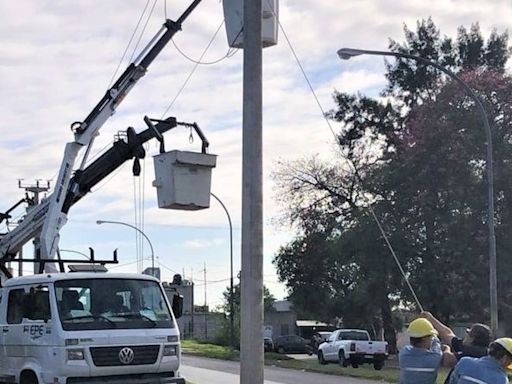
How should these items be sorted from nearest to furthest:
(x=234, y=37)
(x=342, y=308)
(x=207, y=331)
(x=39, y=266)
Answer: (x=234, y=37) → (x=39, y=266) → (x=342, y=308) → (x=207, y=331)

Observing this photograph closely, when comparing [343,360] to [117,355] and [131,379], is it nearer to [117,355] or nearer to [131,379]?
[131,379]

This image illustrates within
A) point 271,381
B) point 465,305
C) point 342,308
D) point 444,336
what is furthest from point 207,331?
point 444,336

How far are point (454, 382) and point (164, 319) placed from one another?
6.64 m

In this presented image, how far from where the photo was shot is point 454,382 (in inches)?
240

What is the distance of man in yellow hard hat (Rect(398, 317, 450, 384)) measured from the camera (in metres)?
6.60

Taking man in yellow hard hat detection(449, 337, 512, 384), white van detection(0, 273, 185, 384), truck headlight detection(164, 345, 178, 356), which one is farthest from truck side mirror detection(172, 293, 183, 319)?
man in yellow hard hat detection(449, 337, 512, 384)

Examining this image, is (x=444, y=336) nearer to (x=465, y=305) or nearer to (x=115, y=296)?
(x=115, y=296)

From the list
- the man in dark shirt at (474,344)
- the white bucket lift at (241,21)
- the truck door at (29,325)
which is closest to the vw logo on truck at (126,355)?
the truck door at (29,325)

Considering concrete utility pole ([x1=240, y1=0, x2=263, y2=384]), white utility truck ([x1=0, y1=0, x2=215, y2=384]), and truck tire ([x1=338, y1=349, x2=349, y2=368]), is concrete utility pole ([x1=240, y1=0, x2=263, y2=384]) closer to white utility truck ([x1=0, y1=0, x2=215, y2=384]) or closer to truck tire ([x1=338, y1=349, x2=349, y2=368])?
white utility truck ([x1=0, y1=0, x2=215, y2=384])

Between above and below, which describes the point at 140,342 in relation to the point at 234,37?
below

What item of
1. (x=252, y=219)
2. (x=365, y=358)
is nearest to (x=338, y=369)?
(x=365, y=358)

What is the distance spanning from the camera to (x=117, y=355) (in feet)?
37.6

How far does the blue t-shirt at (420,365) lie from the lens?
6597mm

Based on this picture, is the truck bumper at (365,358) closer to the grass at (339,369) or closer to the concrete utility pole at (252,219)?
the grass at (339,369)
